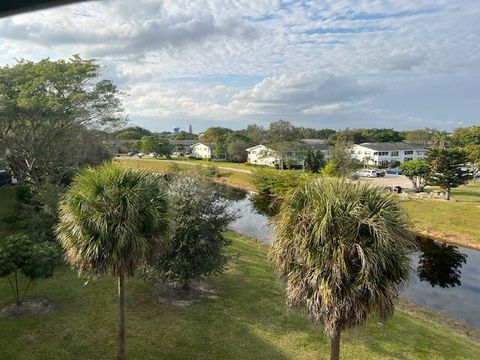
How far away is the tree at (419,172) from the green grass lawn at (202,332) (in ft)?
83.4

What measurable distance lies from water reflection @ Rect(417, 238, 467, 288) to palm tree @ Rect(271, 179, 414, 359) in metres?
12.6

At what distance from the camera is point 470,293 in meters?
16.9

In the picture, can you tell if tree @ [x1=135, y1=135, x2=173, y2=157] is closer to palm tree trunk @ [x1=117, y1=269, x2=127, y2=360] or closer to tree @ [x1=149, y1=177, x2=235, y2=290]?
tree @ [x1=149, y1=177, x2=235, y2=290]

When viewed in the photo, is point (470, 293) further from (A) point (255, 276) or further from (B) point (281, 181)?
(B) point (281, 181)

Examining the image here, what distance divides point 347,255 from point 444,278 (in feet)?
47.6

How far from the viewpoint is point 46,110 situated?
2208 centimetres

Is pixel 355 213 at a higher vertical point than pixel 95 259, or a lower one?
higher

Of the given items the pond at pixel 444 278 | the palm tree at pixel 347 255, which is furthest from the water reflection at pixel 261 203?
the palm tree at pixel 347 255

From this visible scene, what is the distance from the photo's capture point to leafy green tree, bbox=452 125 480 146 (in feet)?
201

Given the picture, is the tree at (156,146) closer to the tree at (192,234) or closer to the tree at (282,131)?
the tree at (282,131)

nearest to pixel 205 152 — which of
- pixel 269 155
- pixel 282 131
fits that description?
pixel 282 131

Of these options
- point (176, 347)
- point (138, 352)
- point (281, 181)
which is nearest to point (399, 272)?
point (176, 347)

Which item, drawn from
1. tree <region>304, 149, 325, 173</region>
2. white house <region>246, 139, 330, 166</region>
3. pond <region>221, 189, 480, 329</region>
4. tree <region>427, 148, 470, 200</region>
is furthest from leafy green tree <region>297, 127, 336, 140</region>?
pond <region>221, 189, 480, 329</region>

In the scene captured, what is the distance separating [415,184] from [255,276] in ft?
90.8
